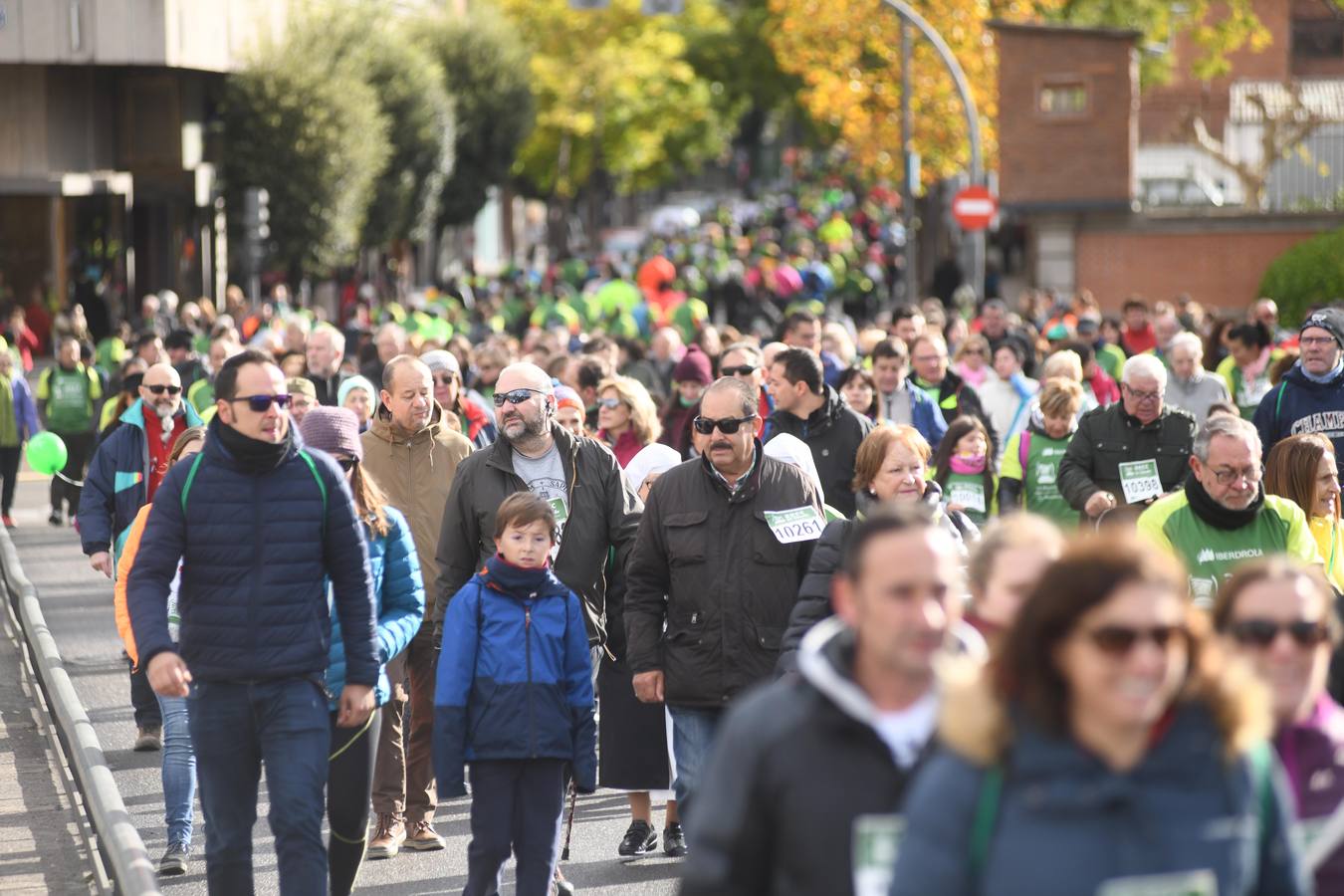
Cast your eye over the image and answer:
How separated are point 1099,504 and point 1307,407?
135 cm

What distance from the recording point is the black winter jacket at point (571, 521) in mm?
8406

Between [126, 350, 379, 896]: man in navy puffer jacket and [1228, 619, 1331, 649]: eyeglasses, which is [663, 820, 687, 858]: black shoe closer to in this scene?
[126, 350, 379, 896]: man in navy puffer jacket

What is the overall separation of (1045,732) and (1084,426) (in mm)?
7515

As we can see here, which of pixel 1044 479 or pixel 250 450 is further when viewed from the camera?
pixel 1044 479

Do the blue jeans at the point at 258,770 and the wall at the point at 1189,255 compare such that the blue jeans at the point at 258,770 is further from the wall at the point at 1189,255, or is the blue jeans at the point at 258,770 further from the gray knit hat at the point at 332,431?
the wall at the point at 1189,255

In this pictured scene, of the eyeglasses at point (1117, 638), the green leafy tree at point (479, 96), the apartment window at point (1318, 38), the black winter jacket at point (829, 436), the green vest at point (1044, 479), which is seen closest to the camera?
the eyeglasses at point (1117, 638)

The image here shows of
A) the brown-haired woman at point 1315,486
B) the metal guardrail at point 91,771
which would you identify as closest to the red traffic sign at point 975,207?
the metal guardrail at point 91,771

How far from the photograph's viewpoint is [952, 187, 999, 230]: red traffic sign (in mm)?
29562

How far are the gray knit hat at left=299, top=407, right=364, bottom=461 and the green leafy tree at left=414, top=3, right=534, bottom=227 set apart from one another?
140 ft

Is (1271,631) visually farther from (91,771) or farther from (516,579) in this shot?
(91,771)

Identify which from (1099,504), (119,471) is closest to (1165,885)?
(1099,504)

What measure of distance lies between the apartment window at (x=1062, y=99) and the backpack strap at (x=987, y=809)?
3389 centimetres

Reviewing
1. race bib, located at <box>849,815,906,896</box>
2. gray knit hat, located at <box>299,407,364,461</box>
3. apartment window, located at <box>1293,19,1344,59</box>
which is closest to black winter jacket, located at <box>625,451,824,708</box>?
gray knit hat, located at <box>299,407,364,461</box>

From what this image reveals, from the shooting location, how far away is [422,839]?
9.02m
